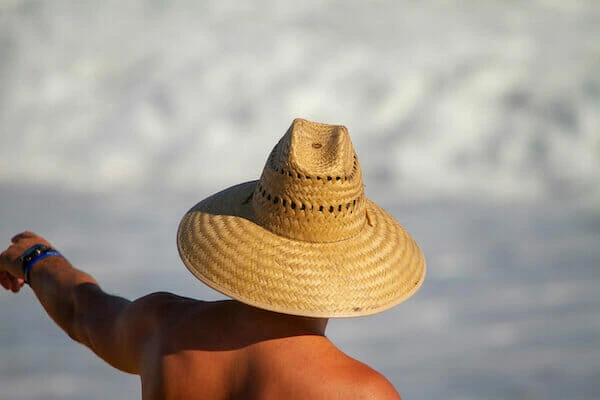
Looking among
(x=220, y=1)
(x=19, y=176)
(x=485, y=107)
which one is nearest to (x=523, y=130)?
(x=485, y=107)

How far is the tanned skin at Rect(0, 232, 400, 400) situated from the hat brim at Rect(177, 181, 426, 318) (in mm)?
91

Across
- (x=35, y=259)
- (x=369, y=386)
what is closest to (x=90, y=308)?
(x=35, y=259)

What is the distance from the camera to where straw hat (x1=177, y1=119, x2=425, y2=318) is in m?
1.39

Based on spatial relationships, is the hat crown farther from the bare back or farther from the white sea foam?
the white sea foam

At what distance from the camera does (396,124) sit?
434 cm

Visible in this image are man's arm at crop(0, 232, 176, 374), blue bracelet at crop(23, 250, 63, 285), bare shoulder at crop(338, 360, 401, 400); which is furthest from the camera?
blue bracelet at crop(23, 250, 63, 285)

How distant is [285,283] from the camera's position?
4.58 feet

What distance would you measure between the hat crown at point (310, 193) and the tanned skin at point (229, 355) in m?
0.15

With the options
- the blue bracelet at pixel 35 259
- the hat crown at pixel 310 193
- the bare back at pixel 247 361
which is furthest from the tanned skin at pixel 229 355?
the blue bracelet at pixel 35 259

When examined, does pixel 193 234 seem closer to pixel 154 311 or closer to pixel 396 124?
pixel 154 311

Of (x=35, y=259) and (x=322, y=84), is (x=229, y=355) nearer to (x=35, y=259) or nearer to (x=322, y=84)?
(x=35, y=259)

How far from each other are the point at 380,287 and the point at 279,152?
28 centimetres

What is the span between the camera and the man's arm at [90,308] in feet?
5.40

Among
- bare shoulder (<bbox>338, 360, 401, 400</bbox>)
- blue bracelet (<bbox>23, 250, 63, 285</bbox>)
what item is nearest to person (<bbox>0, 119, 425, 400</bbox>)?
bare shoulder (<bbox>338, 360, 401, 400</bbox>)
